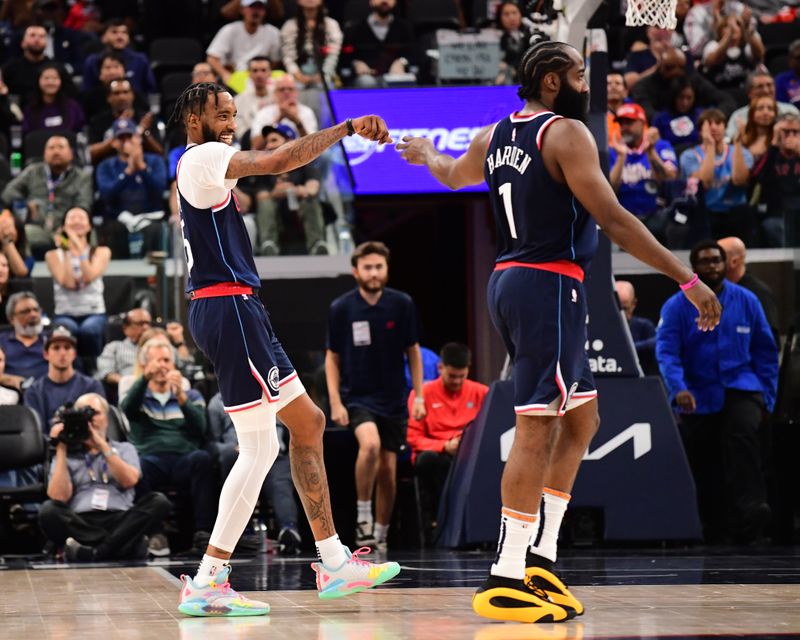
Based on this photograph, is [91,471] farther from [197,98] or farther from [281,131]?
[281,131]

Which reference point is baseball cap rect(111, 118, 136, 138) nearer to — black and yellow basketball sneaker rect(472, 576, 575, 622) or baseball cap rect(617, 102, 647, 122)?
baseball cap rect(617, 102, 647, 122)

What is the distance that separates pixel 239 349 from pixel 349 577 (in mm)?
1094

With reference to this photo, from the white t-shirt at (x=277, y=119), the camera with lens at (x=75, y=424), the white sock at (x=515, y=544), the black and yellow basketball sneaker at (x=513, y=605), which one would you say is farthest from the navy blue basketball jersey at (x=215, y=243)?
the white t-shirt at (x=277, y=119)

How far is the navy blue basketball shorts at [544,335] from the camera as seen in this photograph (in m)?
5.36

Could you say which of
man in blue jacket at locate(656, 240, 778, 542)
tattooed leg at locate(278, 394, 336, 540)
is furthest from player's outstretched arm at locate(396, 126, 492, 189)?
man in blue jacket at locate(656, 240, 778, 542)

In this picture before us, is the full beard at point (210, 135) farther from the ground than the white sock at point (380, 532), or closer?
farther from the ground

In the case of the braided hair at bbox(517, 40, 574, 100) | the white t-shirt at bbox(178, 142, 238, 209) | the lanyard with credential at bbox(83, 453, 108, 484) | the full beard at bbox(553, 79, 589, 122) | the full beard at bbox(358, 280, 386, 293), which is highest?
the braided hair at bbox(517, 40, 574, 100)

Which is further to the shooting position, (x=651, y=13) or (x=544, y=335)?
(x=651, y=13)

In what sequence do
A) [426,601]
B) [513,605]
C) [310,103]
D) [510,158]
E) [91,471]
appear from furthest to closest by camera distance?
[310,103] < [91,471] < [426,601] < [510,158] < [513,605]

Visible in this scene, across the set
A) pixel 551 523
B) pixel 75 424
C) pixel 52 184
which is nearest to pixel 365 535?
pixel 75 424

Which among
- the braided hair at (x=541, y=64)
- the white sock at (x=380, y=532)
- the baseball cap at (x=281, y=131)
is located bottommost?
the white sock at (x=380, y=532)

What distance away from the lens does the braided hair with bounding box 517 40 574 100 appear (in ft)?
18.3

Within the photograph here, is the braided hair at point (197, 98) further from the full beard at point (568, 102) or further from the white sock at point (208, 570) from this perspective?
the white sock at point (208, 570)

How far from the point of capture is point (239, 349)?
5691mm
